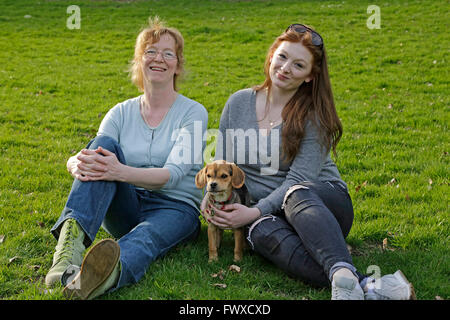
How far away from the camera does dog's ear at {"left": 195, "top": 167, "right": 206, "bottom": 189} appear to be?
4.11 m

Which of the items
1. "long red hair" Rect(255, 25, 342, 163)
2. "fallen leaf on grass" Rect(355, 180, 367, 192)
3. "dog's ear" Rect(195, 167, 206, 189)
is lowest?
"fallen leaf on grass" Rect(355, 180, 367, 192)

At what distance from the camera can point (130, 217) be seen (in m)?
4.05

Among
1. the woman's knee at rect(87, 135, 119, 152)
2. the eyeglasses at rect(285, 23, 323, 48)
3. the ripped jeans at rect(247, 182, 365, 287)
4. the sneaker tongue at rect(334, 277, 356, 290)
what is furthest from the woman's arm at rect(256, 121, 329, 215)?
the woman's knee at rect(87, 135, 119, 152)

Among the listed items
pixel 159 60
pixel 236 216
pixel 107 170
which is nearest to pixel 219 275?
pixel 236 216

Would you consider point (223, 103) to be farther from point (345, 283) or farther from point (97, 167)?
point (345, 283)

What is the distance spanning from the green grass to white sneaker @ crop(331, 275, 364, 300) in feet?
1.34

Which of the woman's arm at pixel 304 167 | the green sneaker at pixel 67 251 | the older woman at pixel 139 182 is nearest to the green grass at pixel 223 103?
the green sneaker at pixel 67 251

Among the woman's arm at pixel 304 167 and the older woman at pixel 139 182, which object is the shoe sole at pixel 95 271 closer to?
the older woman at pixel 139 182

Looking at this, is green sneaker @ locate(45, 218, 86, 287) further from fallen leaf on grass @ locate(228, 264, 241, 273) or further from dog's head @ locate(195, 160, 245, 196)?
fallen leaf on grass @ locate(228, 264, 241, 273)

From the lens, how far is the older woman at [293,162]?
11.5ft

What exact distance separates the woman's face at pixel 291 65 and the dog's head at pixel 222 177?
0.83 meters

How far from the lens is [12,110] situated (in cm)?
895

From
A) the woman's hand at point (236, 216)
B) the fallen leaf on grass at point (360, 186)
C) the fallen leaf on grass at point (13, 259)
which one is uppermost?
the woman's hand at point (236, 216)
